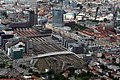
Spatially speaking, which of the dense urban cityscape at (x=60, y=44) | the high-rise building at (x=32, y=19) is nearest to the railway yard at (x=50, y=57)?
the dense urban cityscape at (x=60, y=44)

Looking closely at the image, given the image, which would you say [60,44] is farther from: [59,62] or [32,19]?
[32,19]

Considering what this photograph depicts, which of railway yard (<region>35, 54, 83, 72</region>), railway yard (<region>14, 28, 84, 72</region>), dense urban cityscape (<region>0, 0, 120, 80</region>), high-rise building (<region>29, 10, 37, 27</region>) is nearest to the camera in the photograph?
dense urban cityscape (<region>0, 0, 120, 80</region>)

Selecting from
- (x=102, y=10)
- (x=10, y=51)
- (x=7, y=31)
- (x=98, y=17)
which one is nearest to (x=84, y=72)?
(x=10, y=51)

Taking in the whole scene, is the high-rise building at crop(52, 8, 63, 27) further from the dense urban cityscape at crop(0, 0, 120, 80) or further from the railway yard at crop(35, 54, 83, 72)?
the railway yard at crop(35, 54, 83, 72)

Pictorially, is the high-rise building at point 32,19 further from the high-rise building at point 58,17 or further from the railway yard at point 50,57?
the railway yard at point 50,57

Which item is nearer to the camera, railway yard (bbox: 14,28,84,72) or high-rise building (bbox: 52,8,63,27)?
railway yard (bbox: 14,28,84,72)

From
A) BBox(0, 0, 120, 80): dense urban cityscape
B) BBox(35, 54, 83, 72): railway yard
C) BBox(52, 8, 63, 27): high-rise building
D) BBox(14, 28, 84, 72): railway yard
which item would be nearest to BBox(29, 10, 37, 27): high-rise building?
BBox(0, 0, 120, 80): dense urban cityscape

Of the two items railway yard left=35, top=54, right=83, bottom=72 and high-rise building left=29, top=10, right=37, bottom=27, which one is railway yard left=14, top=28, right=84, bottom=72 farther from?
high-rise building left=29, top=10, right=37, bottom=27

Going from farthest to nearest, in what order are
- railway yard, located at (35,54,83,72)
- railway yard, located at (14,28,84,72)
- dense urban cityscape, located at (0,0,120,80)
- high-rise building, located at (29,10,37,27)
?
high-rise building, located at (29,10,37,27) → railway yard, located at (14,28,84,72) → railway yard, located at (35,54,83,72) → dense urban cityscape, located at (0,0,120,80)

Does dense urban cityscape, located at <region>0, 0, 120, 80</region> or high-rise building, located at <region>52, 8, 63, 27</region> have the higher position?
high-rise building, located at <region>52, 8, 63, 27</region>
